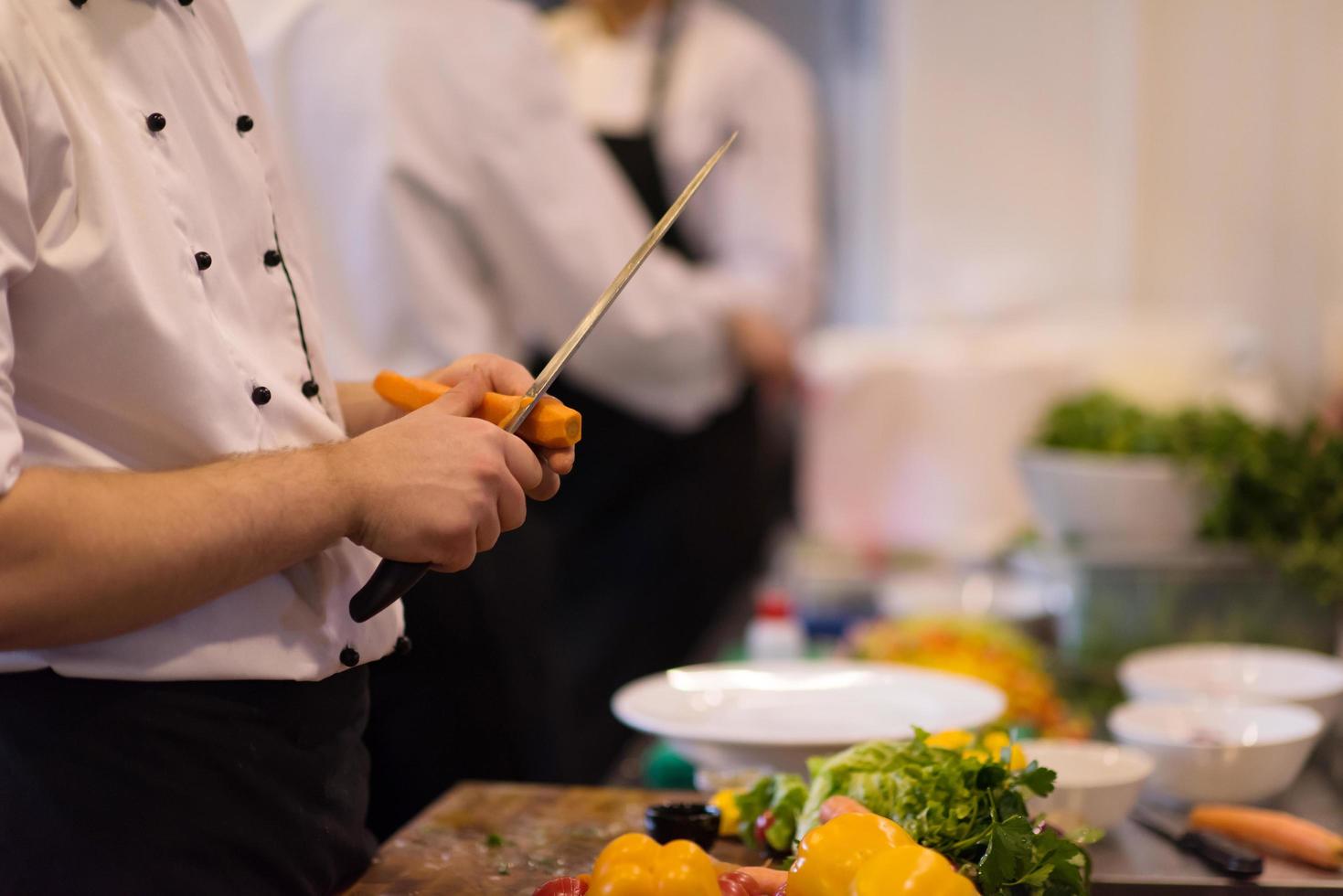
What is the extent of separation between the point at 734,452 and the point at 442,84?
5.53 ft

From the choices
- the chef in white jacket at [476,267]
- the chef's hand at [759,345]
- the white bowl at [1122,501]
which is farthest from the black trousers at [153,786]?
the chef's hand at [759,345]

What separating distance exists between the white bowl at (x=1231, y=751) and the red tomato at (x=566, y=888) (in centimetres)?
86

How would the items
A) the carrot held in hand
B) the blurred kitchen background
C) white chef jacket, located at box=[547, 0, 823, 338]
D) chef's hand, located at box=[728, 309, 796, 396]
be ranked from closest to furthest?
1. the carrot held in hand
2. the blurred kitchen background
3. chef's hand, located at box=[728, 309, 796, 396]
4. white chef jacket, located at box=[547, 0, 823, 338]

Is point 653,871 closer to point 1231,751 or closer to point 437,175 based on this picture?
point 1231,751

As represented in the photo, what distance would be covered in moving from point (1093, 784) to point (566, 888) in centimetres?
65

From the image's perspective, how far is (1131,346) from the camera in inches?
129

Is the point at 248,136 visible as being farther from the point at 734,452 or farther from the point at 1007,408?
the point at 734,452

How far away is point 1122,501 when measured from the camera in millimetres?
2439

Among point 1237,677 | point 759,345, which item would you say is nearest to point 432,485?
point 1237,677

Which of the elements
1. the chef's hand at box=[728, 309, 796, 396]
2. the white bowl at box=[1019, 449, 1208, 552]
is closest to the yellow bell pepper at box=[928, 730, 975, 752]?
the white bowl at box=[1019, 449, 1208, 552]

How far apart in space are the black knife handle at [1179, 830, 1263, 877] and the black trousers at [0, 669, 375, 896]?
0.87 meters

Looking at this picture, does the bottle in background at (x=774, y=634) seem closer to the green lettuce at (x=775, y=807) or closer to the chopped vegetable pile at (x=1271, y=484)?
the chopped vegetable pile at (x=1271, y=484)

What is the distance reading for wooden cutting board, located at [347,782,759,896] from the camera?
1.24 meters

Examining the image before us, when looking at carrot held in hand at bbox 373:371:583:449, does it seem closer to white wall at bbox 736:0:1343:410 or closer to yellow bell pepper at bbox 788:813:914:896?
yellow bell pepper at bbox 788:813:914:896
